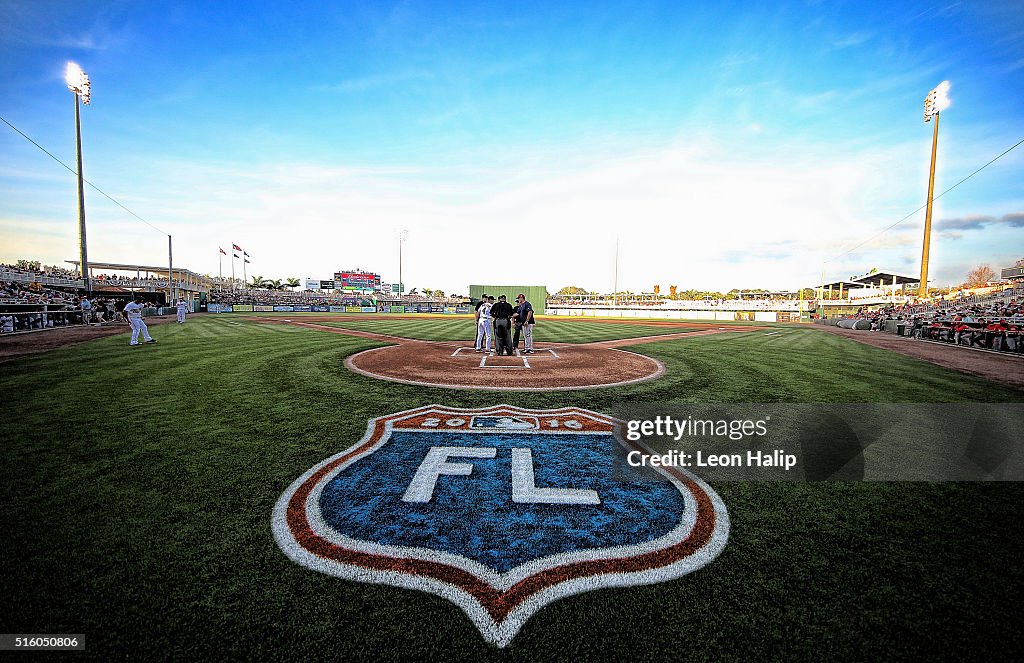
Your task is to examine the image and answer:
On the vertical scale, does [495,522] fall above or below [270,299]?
below

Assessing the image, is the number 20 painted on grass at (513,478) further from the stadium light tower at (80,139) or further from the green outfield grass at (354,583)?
the stadium light tower at (80,139)

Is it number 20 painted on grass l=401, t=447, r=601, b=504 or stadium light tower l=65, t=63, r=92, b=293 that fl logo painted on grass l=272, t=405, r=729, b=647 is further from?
stadium light tower l=65, t=63, r=92, b=293

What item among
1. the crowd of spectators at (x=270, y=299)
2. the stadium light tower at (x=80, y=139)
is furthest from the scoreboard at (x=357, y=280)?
the stadium light tower at (x=80, y=139)

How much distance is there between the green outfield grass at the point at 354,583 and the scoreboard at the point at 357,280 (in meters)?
113

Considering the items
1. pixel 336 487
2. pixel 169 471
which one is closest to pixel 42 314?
pixel 169 471

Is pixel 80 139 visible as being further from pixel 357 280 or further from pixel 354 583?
pixel 357 280

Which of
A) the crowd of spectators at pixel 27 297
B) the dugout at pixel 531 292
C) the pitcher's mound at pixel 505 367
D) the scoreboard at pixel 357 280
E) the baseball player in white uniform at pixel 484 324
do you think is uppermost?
the scoreboard at pixel 357 280

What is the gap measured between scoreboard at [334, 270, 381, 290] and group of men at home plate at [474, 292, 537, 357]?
106m

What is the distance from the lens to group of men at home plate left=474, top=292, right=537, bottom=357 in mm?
11461

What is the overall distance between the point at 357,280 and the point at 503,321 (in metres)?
112

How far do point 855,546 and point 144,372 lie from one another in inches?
479

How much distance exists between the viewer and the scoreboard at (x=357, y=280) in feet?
362

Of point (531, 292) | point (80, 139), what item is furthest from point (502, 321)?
point (531, 292)

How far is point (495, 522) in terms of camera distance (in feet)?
10.3
